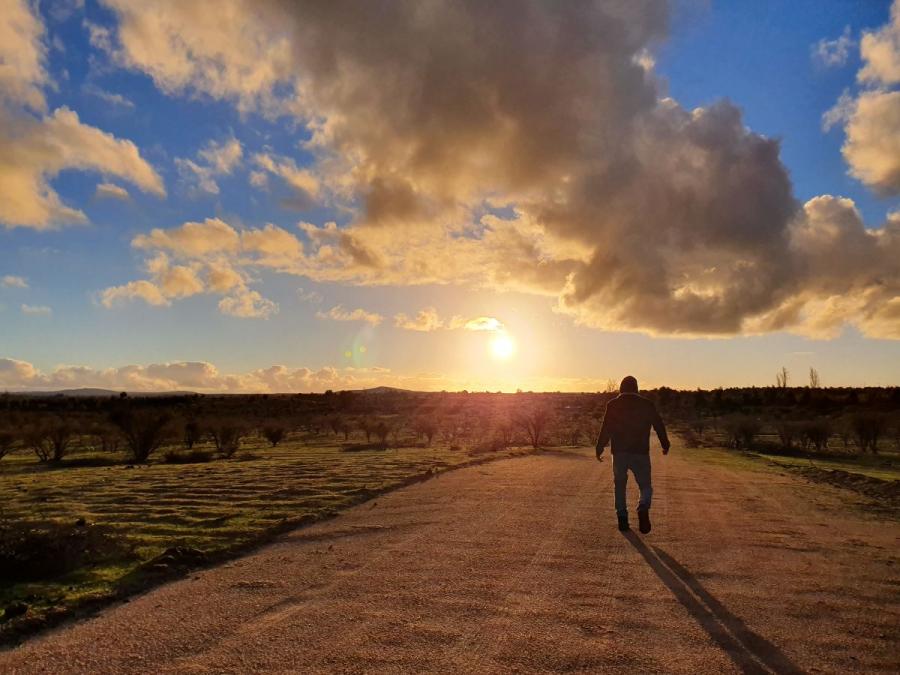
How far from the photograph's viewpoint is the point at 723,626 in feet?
18.5

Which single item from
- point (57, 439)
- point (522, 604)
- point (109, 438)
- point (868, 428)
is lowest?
point (109, 438)

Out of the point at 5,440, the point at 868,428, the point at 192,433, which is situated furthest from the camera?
the point at 192,433

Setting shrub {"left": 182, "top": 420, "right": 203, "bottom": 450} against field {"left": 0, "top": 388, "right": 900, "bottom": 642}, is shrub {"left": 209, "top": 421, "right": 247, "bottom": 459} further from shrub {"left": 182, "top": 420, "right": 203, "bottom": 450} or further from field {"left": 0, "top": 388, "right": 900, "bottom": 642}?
shrub {"left": 182, "top": 420, "right": 203, "bottom": 450}

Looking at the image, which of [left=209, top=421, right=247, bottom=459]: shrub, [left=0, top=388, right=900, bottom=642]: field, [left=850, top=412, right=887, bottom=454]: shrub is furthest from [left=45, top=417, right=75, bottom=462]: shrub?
[left=850, top=412, right=887, bottom=454]: shrub

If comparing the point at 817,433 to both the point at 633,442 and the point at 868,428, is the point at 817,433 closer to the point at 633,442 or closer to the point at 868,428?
the point at 868,428

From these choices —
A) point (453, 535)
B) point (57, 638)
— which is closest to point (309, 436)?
point (453, 535)

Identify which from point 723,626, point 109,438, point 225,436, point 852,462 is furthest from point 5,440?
point 852,462

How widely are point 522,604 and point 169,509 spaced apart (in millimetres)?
8941

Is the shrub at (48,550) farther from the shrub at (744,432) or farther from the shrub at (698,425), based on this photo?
the shrub at (698,425)

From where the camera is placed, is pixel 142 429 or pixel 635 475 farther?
pixel 142 429

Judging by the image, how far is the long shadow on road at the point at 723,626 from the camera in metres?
4.86

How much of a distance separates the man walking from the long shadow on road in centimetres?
161

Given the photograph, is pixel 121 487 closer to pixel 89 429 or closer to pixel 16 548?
pixel 16 548

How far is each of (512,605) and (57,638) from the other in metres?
4.14
